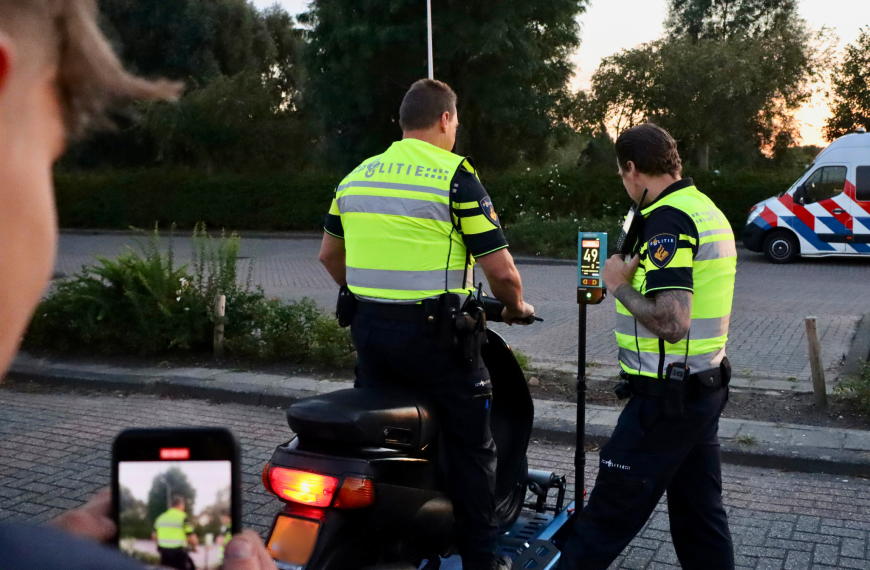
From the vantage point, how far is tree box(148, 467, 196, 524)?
109 cm

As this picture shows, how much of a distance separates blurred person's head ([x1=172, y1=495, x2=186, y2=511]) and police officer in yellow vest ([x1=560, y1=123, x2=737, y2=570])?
81.3 inches

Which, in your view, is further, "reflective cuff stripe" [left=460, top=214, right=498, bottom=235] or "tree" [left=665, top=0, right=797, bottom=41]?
"tree" [left=665, top=0, right=797, bottom=41]

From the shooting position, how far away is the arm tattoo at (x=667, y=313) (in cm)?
287

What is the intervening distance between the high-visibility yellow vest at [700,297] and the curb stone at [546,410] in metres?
2.48

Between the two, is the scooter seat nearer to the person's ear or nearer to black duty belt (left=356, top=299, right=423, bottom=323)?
black duty belt (left=356, top=299, right=423, bottom=323)

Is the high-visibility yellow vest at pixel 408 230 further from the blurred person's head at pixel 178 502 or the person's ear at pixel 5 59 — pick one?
the person's ear at pixel 5 59

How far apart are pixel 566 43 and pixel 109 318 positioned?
2420 cm

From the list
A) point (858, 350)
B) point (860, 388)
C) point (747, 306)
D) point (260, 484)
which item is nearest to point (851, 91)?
point (747, 306)

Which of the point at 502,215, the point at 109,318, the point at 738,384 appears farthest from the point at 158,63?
the point at 738,384

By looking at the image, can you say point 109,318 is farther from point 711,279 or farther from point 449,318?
point 711,279

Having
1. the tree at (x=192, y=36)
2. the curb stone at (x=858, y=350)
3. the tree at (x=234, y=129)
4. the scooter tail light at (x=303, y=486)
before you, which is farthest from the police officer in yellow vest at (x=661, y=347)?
the tree at (x=192, y=36)

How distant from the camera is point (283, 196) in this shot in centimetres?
2820

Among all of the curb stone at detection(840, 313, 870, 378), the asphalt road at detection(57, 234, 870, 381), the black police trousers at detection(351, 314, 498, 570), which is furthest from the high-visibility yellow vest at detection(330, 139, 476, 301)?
the curb stone at detection(840, 313, 870, 378)

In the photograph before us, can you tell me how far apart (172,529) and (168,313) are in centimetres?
724
